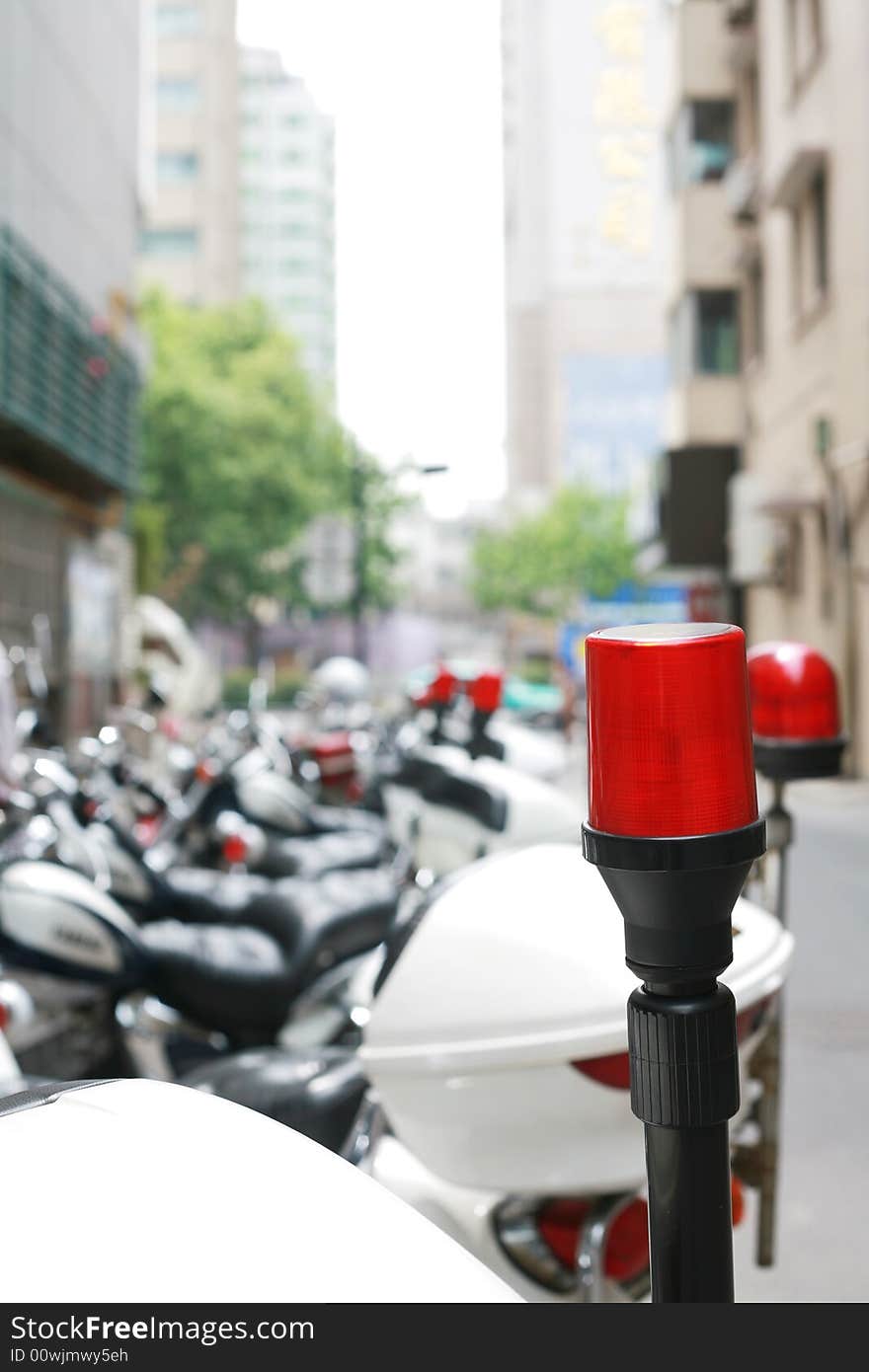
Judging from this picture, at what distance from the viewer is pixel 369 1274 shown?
2.42ft

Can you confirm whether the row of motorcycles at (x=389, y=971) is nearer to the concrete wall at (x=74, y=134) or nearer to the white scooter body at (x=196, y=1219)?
the white scooter body at (x=196, y=1219)

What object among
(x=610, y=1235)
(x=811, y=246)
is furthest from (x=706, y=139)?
(x=610, y=1235)

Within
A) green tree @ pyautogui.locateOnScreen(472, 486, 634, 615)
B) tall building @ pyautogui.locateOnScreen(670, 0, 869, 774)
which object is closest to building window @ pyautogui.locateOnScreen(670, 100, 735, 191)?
tall building @ pyautogui.locateOnScreen(670, 0, 869, 774)

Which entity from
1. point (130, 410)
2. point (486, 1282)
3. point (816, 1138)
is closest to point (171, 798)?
point (816, 1138)

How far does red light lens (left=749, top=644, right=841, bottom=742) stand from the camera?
5.82 feet

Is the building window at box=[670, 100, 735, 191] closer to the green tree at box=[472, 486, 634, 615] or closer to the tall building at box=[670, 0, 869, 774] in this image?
the tall building at box=[670, 0, 869, 774]

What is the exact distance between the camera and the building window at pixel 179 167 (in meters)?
54.3

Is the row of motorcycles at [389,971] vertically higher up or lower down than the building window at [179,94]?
lower down

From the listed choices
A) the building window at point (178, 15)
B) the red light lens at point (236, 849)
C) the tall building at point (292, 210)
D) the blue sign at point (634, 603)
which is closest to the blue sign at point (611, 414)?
the tall building at point (292, 210)

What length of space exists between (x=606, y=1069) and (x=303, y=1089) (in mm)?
873

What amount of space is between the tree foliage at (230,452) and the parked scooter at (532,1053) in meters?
29.7

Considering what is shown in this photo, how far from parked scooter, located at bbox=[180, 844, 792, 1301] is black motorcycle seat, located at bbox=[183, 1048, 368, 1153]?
463 mm

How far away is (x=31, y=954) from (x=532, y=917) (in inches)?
67.3

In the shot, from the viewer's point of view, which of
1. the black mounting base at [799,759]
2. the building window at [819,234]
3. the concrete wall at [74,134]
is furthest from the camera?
the building window at [819,234]
